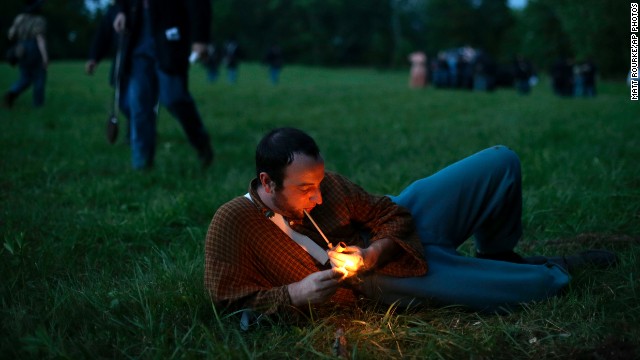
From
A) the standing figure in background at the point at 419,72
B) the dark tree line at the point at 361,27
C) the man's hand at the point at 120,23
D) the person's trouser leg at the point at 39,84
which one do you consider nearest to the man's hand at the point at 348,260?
the man's hand at the point at 120,23

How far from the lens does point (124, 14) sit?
5957 mm

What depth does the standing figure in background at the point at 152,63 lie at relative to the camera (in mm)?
5902

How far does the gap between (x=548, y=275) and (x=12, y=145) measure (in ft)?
20.7

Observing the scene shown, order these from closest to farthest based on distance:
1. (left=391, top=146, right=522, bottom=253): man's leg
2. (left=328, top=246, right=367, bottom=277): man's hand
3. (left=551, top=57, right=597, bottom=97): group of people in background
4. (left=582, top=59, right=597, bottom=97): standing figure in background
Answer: (left=328, top=246, right=367, bottom=277): man's hand
(left=391, top=146, right=522, bottom=253): man's leg
(left=582, top=59, right=597, bottom=97): standing figure in background
(left=551, top=57, right=597, bottom=97): group of people in background

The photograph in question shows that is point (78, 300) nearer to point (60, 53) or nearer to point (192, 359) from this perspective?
point (192, 359)

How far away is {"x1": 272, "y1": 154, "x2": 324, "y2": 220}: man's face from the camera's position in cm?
247

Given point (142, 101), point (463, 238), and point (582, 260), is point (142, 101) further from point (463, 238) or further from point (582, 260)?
point (582, 260)

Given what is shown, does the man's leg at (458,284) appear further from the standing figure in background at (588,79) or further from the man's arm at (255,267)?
the standing figure in background at (588,79)

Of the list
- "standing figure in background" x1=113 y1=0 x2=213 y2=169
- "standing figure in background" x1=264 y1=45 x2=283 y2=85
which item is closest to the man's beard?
"standing figure in background" x1=113 y1=0 x2=213 y2=169

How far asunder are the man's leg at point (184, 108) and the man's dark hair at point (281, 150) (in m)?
3.66

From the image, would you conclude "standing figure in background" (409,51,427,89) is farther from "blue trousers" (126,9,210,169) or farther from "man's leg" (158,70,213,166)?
"blue trousers" (126,9,210,169)

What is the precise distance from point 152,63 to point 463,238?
4060mm

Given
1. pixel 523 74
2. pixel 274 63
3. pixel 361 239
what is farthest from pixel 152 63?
pixel 274 63

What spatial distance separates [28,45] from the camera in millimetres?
10984
